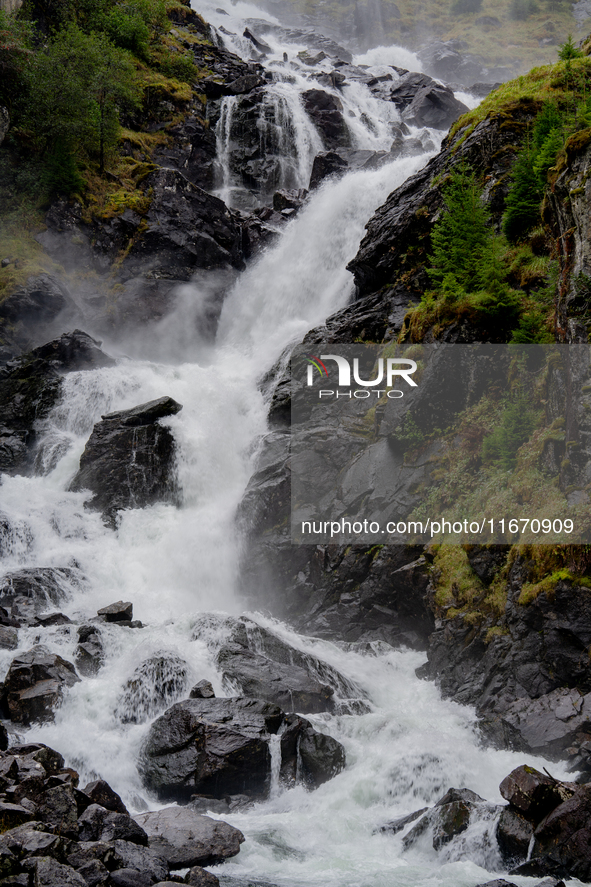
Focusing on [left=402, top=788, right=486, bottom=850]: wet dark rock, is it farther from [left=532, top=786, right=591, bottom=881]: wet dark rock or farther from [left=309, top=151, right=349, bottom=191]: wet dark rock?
[left=309, top=151, right=349, bottom=191]: wet dark rock

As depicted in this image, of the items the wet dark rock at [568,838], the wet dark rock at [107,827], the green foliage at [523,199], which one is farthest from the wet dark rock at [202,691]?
the green foliage at [523,199]

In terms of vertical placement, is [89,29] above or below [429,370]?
above

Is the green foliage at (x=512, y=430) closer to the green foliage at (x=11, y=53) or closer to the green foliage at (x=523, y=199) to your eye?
the green foliage at (x=523, y=199)

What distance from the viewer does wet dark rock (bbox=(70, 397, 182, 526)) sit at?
784 inches

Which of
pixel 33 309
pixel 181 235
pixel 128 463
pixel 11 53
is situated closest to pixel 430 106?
pixel 181 235

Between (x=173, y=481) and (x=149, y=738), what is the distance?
37.7 feet

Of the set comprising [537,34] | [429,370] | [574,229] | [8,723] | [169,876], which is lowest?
[169,876]

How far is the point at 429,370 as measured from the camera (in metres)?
15.3

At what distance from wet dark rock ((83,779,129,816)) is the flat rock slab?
36 centimetres

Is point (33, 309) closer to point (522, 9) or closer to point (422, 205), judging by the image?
point (422, 205)

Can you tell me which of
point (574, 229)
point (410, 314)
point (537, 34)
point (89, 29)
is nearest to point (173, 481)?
point (410, 314)

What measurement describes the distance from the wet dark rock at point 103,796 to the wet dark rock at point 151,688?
2733mm

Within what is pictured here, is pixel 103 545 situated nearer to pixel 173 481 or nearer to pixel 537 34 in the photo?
pixel 173 481

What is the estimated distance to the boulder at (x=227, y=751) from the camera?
30.1 feet
